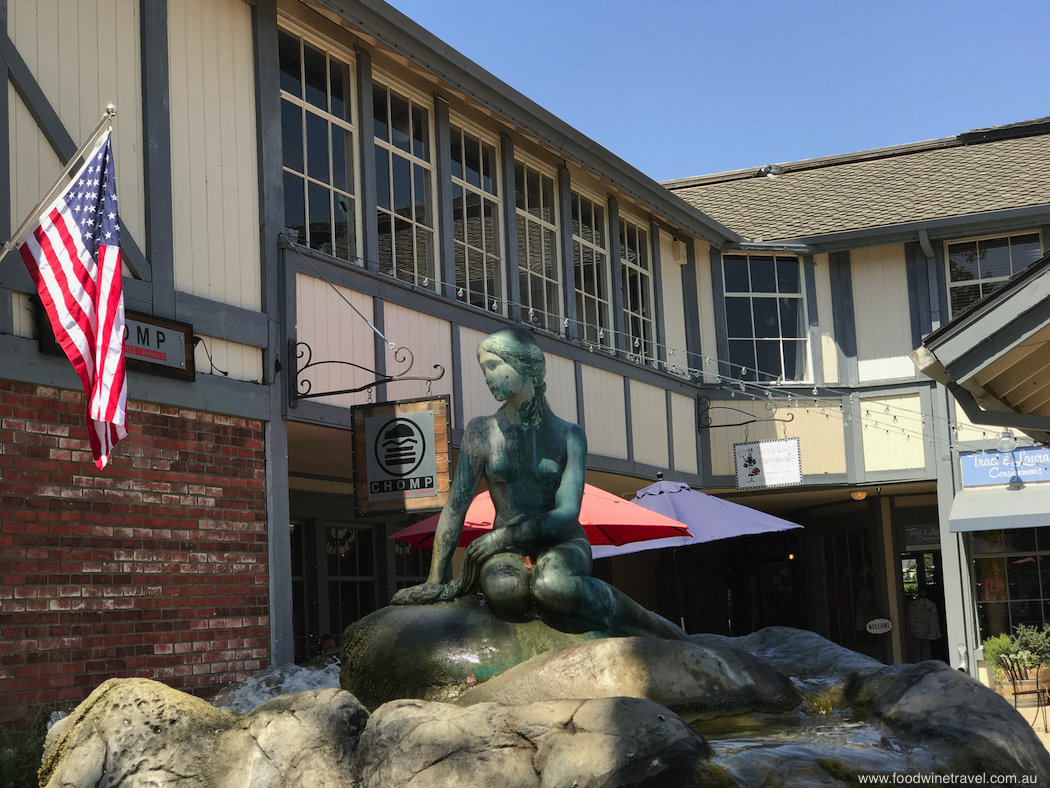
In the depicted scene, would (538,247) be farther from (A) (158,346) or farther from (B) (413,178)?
(A) (158,346)

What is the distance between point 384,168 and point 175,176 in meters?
3.09

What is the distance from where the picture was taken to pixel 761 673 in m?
4.79

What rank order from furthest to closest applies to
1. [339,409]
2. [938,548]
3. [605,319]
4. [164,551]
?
[938,548]
[605,319]
[339,409]
[164,551]

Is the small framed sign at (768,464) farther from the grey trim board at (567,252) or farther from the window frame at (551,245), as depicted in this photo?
the window frame at (551,245)

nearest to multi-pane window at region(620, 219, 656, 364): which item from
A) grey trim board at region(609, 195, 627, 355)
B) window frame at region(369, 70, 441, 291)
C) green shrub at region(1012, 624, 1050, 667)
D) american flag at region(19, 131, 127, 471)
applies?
grey trim board at region(609, 195, 627, 355)

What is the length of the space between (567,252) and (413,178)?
318 cm

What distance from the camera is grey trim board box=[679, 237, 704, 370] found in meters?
18.5

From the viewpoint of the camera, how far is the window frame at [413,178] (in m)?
12.2

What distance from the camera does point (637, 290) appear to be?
17391 millimetres

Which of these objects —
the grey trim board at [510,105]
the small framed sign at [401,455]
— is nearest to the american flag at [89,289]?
the small framed sign at [401,455]

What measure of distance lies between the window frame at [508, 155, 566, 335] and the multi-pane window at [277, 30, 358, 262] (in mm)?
3046

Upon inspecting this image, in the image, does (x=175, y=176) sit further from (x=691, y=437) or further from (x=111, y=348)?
(x=691, y=437)

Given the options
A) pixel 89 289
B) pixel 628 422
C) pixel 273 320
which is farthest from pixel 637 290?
pixel 89 289

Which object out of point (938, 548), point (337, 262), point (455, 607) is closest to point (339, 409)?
point (337, 262)
